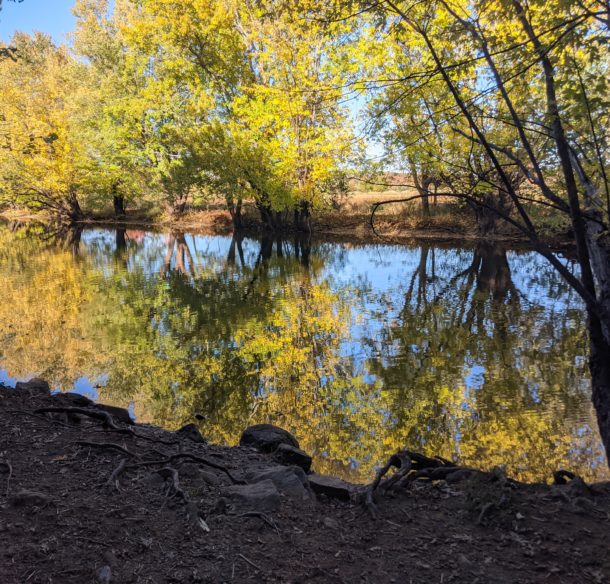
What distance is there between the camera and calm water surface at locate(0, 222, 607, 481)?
21.9 ft

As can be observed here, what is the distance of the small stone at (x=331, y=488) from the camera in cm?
454

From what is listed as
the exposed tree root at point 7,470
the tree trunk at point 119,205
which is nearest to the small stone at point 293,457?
the exposed tree root at point 7,470

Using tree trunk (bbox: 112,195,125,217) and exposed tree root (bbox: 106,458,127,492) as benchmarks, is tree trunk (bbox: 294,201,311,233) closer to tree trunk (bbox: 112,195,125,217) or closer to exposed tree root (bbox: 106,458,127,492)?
tree trunk (bbox: 112,195,125,217)

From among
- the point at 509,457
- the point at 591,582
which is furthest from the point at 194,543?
the point at 509,457

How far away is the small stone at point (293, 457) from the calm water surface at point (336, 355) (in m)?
0.41

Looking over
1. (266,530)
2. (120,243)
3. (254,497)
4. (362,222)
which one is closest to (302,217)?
(362,222)

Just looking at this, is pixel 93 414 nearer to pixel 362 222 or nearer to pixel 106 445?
pixel 106 445

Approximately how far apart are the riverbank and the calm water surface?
11.6 m

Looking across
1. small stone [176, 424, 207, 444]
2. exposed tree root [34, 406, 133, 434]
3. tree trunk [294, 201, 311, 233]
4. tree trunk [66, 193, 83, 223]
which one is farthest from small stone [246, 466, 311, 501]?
tree trunk [66, 193, 83, 223]

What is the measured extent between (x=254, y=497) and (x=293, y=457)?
1.53m

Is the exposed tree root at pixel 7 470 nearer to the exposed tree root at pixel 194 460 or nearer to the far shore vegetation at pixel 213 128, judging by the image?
the exposed tree root at pixel 194 460

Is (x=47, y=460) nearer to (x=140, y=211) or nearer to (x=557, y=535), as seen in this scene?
(x=557, y=535)

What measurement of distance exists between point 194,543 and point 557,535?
2641mm

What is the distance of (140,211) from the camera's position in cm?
5497
